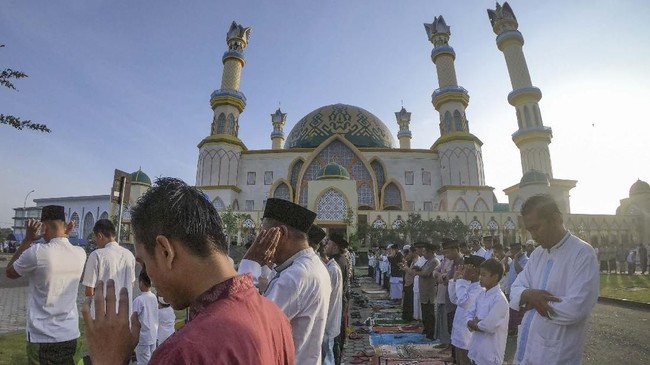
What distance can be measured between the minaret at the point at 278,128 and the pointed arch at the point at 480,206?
27526 mm

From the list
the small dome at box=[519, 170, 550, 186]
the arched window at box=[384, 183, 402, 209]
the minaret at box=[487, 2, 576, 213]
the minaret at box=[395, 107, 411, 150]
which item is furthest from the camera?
the minaret at box=[395, 107, 411, 150]

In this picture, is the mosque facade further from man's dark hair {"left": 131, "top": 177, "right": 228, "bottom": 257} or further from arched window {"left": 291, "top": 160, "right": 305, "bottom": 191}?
man's dark hair {"left": 131, "top": 177, "right": 228, "bottom": 257}

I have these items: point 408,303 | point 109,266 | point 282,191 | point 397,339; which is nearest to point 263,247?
point 109,266

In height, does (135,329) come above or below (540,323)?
above

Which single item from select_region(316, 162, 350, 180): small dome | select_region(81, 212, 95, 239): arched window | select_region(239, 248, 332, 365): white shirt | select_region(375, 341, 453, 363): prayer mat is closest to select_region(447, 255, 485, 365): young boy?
select_region(375, 341, 453, 363): prayer mat

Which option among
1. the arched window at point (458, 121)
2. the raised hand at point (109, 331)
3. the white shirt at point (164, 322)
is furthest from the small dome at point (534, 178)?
the raised hand at point (109, 331)

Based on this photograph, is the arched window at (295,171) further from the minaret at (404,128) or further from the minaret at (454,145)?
the minaret at (404,128)

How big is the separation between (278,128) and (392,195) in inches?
912

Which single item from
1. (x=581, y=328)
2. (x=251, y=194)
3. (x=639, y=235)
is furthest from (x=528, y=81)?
(x=581, y=328)

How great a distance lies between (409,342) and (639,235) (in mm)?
33131

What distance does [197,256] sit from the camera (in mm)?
1087

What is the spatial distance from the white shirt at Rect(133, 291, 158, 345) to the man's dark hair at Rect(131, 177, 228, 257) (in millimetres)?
3292

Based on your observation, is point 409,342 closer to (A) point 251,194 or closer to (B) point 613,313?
(B) point 613,313

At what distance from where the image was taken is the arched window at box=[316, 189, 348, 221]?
92.2ft
